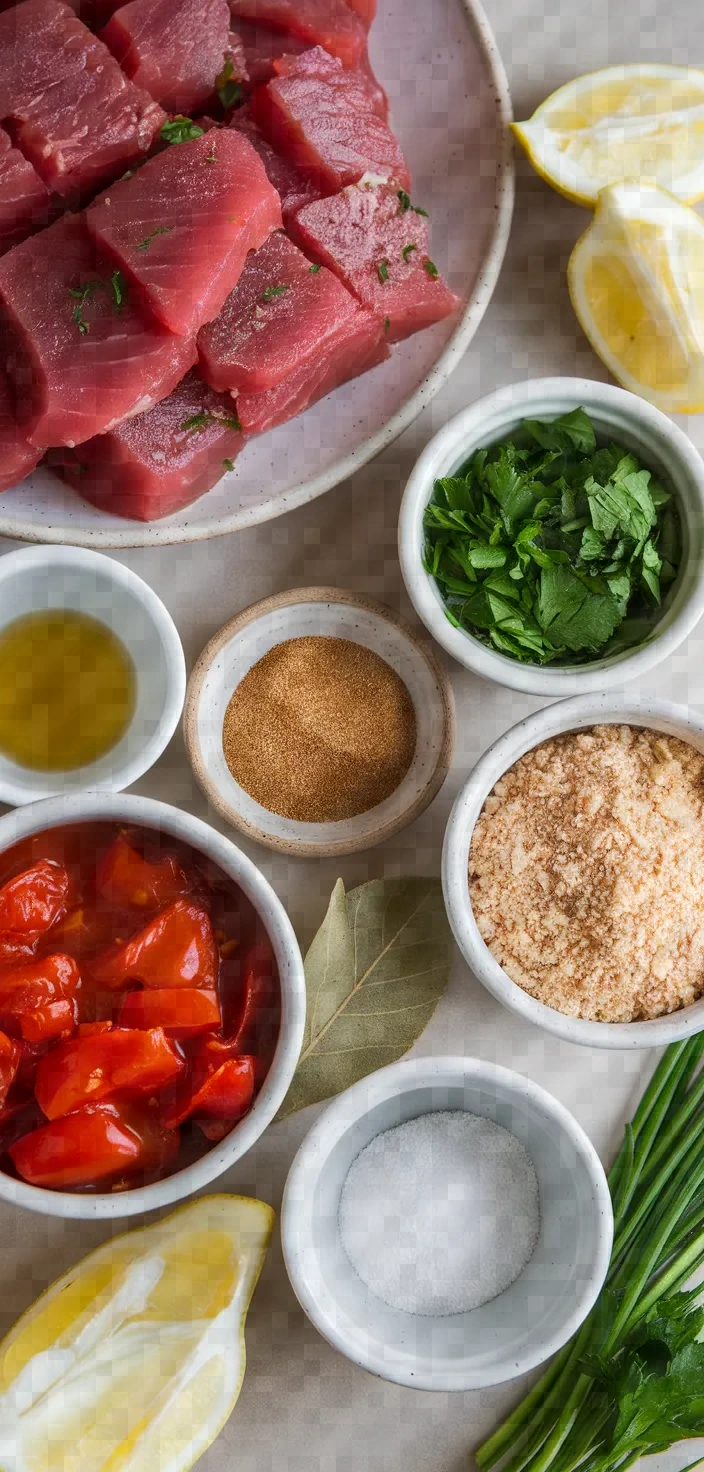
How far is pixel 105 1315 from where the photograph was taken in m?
1.68

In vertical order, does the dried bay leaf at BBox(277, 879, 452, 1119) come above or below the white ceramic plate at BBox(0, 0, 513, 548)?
below

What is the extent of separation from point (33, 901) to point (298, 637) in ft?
2.08

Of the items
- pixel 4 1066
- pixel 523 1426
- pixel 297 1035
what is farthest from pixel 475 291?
pixel 523 1426

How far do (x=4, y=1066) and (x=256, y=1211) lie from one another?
51 centimetres

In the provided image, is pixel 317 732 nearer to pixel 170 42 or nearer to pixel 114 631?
pixel 114 631

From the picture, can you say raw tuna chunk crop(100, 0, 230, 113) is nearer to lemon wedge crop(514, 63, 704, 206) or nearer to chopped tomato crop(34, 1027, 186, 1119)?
lemon wedge crop(514, 63, 704, 206)

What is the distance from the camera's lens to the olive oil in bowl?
69.5 inches

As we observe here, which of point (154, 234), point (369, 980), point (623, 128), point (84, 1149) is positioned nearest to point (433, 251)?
point (623, 128)

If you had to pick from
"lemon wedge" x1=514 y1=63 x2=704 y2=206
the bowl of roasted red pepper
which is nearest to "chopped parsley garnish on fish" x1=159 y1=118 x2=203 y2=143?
"lemon wedge" x1=514 y1=63 x2=704 y2=206

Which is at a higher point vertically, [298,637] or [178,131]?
[178,131]

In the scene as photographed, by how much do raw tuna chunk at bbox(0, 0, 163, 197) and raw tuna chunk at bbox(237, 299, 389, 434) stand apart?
15.3 inches

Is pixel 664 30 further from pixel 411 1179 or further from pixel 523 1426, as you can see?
pixel 523 1426

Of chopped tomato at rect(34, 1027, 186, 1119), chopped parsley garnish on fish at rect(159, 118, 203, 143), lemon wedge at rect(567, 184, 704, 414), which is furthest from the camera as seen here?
lemon wedge at rect(567, 184, 704, 414)

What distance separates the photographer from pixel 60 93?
1.60 m
